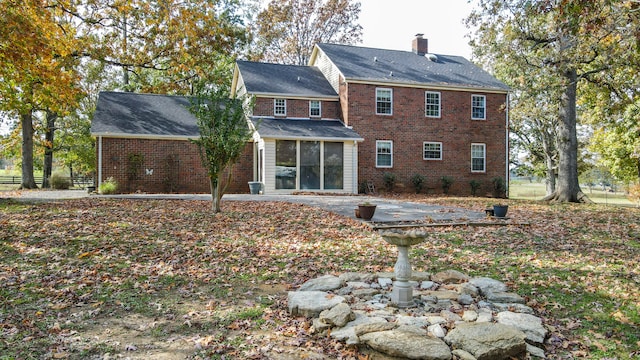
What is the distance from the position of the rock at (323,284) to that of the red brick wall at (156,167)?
15.5 meters

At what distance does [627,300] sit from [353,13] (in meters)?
34.0

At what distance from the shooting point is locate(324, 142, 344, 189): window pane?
21172mm

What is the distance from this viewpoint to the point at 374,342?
4.05 metres

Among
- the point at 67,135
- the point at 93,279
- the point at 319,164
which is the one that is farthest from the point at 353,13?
the point at 93,279

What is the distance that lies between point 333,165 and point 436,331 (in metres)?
17.1

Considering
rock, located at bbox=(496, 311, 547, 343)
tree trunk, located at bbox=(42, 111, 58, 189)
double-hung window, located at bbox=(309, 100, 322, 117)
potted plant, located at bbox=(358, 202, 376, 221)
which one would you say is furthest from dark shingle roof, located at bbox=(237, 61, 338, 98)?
rock, located at bbox=(496, 311, 547, 343)

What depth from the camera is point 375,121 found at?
22891 millimetres

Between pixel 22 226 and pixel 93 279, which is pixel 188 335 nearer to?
pixel 93 279

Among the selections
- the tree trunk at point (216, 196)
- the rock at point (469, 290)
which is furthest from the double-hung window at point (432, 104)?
the rock at point (469, 290)

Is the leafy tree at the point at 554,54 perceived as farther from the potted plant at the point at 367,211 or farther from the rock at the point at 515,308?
the rock at the point at 515,308

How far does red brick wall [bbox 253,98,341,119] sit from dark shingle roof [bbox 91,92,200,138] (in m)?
3.37

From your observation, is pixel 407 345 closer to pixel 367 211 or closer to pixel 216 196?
pixel 367 211

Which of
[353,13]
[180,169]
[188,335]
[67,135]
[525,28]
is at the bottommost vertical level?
[188,335]

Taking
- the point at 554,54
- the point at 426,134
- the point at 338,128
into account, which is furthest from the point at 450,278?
the point at 426,134
